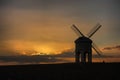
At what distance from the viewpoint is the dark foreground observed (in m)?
37.2

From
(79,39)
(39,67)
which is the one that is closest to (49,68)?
(39,67)

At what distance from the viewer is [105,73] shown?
37844 mm

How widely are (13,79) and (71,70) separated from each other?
226 inches

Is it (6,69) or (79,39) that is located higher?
(79,39)

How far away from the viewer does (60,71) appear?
38.4 metres

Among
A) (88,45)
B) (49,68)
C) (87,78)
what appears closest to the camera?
(87,78)

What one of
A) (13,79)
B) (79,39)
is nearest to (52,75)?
(13,79)

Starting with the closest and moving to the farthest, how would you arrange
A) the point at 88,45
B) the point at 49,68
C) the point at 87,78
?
the point at 87,78 < the point at 49,68 < the point at 88,45

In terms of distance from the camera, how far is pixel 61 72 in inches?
1505

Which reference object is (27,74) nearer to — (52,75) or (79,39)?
(52,75)

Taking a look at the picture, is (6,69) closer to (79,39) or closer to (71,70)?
(71,70)

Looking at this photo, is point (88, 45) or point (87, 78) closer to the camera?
point (87, 78)

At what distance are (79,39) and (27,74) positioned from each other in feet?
52.7

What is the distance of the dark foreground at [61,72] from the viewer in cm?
3722
